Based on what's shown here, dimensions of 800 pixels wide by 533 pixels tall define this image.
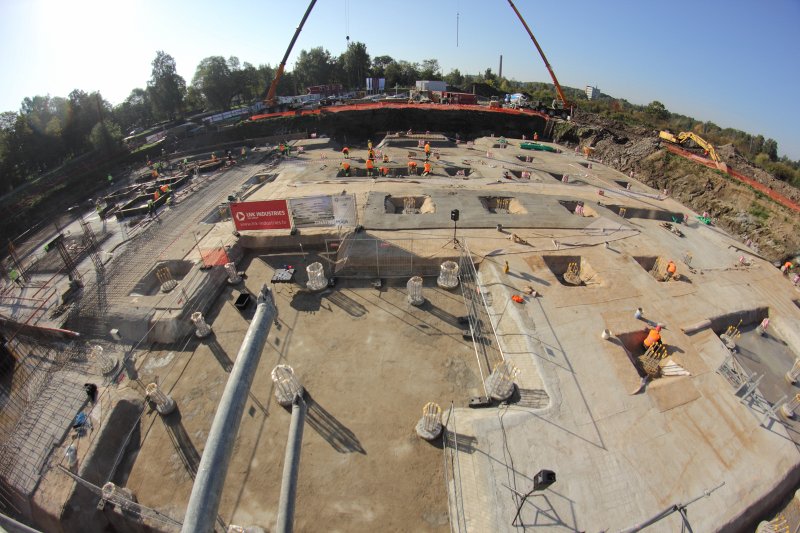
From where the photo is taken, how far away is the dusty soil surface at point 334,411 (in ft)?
36.0

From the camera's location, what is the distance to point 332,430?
12.9 metres

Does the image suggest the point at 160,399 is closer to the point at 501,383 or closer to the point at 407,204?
the point at 501,383

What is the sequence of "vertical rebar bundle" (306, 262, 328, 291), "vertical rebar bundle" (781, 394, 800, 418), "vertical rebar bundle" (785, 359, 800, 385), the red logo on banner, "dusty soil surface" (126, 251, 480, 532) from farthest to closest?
1. the red logo on banner
2. "vertical rebar bundle" (306, 262, 328, 291)
3. "vertical rebar bundle" (785, 359, 800, 385)
4. "vertical rebar bundle" (781, 394, 800, 418)
5. "dusty soil surface" (126, 251, 480, 532)

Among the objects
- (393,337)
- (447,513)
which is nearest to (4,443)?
(393,337)

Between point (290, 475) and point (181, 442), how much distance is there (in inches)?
311

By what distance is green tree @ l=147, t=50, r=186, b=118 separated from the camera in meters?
85.2

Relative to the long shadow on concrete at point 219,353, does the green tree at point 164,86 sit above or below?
above

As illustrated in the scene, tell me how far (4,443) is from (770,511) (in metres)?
27.8

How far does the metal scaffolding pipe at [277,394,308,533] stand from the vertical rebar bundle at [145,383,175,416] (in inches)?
330

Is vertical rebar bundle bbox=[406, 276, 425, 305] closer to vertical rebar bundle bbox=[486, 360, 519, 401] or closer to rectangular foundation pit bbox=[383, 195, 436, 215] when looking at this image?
vertical rebar bundle bbox=[486, 360, 519, 401]

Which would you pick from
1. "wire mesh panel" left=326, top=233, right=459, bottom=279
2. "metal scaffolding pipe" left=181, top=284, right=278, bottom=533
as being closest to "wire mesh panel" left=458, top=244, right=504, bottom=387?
"wire mesh panel" left=326, top=233, right=459, bottom=279

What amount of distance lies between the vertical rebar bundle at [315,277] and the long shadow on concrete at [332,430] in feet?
24.5

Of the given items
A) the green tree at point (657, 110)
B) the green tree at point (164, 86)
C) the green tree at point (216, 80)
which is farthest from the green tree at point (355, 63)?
the green tree at point (657, 110)

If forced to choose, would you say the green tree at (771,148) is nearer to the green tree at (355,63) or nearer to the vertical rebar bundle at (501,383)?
the vertical rebar bundle at (501,383)
